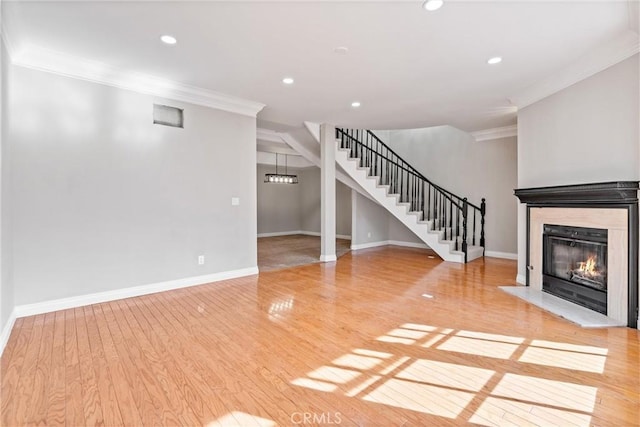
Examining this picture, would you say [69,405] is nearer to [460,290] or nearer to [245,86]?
[245,86]

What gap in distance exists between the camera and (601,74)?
331 cm

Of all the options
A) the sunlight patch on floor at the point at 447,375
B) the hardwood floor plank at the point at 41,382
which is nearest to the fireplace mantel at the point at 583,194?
the sunlight patch on floor at the point at 447,375

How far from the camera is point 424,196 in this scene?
25.5 ft

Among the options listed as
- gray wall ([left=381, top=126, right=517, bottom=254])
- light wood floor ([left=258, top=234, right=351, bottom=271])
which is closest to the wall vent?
light wood floor ([left=258, top=234, right=351, bottom=271])

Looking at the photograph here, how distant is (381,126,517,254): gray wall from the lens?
663cm

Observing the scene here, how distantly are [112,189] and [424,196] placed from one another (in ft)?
21.7

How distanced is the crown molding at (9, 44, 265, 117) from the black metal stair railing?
119 inches

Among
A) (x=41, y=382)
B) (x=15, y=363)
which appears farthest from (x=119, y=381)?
(x=15, y=363)

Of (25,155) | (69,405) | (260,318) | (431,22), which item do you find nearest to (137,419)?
(69,405)

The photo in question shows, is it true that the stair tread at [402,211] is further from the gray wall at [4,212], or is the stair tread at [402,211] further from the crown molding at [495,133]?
the gray wall at [4,212]

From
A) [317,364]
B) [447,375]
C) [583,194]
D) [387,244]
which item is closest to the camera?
[447,375]

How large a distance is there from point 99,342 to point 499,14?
4.48 metres

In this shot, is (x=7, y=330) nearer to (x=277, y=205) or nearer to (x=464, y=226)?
(x=464, y=226)

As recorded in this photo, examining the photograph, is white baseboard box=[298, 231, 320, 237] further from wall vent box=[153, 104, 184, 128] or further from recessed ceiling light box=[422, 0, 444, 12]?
recessed ceiling light box=[422, 0, 444, 12]
